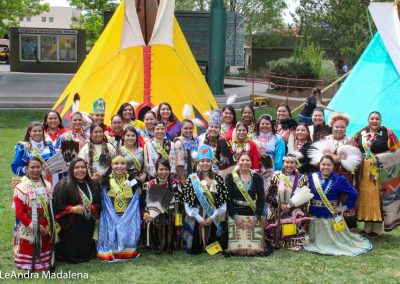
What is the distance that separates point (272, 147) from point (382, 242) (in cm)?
149

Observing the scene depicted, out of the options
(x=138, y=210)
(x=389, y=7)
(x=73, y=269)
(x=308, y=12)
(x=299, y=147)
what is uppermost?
(x=308, y=12)

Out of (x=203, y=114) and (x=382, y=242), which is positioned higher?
(x=203, y=114)

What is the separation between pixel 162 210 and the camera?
506 centimetres

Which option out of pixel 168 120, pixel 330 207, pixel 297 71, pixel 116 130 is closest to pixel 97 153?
pixel 116 130

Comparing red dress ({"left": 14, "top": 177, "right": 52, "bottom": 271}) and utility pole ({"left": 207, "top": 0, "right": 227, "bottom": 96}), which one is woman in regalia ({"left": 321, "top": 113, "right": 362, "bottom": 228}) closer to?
red dress ({"left": 14, "top": 177, "right": 52, "bottom": 271})

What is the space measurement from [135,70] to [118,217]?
360cm

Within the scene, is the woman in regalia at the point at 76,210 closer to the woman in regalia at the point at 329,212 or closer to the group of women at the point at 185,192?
the group of women at the point at 185,192

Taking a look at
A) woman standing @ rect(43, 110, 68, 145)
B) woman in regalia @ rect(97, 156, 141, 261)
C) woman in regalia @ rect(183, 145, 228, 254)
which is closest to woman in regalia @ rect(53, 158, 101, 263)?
woman in regalia @ rect(97, 156, 141, 261)

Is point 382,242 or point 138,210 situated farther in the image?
point 382,242

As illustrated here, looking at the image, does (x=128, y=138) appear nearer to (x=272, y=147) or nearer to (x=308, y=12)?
(x=272, y=147)

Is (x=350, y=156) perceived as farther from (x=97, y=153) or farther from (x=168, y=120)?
(x=97, y=153)

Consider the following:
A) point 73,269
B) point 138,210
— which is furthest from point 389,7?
point 73,269

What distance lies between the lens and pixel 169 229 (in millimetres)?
5133

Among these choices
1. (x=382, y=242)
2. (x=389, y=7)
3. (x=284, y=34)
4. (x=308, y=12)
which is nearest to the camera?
(x=382, y=242)
